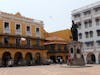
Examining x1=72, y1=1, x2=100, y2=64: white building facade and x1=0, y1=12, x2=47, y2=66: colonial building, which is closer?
x1=0, y1=12, x2=47, y2=66: colonial building

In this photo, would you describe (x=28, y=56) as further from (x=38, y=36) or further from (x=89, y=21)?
(x=89, y=21)

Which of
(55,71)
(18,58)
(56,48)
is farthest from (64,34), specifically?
(55,71)

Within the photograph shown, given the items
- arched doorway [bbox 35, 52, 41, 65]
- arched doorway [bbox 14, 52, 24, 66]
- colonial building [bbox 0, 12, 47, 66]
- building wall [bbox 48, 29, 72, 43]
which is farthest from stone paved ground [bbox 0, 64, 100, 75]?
building wall [bbox 48, 29, 72, 43]

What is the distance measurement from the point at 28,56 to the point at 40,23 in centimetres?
808

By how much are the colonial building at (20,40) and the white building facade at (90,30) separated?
972 cm

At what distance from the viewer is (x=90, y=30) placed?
184ft

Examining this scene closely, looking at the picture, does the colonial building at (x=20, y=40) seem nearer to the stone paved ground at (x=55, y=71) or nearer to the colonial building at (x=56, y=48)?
the colonial building at (x=56, y=48)

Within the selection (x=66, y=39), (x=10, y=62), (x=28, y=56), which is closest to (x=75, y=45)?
(x=10, y=62)

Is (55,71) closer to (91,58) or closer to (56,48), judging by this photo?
(91,58)

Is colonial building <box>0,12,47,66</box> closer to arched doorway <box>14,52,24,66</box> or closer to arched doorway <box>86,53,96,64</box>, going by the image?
arched doorway <box>14,52,24,66</box>

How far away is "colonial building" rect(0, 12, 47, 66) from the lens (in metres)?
47.1

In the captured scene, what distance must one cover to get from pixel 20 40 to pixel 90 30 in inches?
642

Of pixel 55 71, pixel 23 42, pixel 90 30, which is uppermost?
pixel 90 30

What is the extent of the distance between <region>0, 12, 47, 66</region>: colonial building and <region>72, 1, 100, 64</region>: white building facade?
9.72 m
